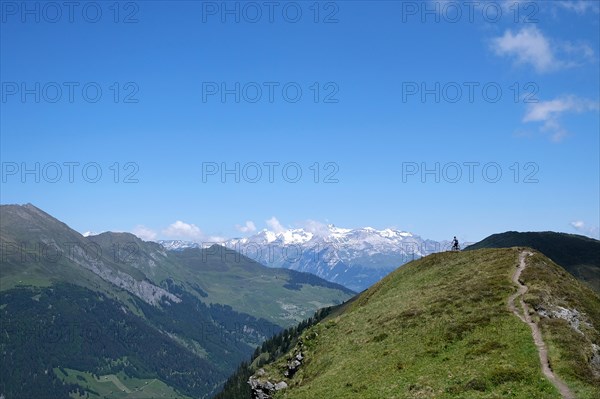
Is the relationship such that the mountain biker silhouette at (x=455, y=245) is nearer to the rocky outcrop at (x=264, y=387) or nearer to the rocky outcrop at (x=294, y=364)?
the rocky outcrop at (x=294, y=364)

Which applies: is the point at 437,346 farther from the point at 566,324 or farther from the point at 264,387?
the point at 264,387

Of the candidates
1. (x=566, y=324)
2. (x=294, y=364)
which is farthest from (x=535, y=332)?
(x=294, y=364)

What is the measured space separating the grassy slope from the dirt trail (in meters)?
0.67

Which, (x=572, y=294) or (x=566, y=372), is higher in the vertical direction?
(x=572, y=294)

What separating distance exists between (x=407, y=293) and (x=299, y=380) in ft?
75.0

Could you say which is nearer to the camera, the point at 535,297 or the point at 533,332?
the point at 533,332

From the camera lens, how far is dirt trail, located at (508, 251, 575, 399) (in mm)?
38906

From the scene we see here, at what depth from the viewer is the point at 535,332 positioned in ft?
159

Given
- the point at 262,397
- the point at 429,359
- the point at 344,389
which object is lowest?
the point at 262,397

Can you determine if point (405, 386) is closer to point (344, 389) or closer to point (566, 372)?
point (344, 389)

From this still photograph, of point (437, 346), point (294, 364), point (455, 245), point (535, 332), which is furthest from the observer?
point (455, 245)

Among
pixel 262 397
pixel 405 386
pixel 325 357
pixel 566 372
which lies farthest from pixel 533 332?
pixel 262 397

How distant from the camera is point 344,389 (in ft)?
162

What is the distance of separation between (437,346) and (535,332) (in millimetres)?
9524
